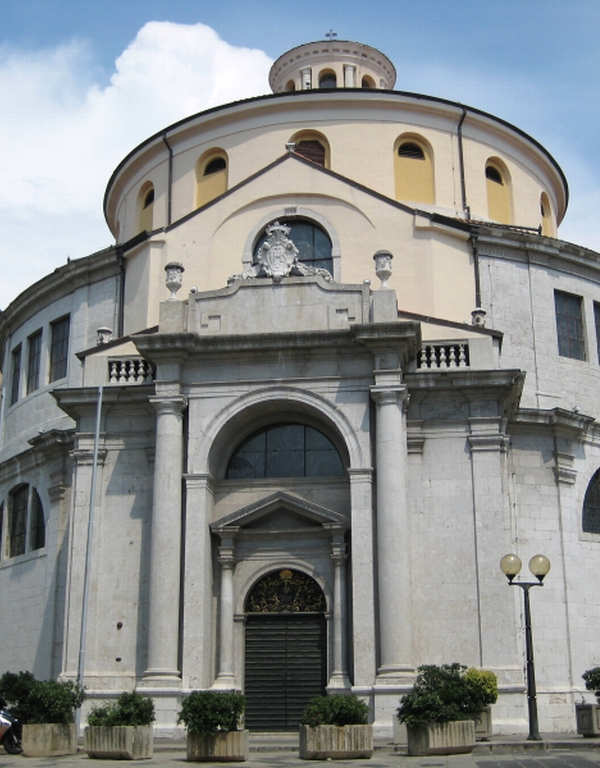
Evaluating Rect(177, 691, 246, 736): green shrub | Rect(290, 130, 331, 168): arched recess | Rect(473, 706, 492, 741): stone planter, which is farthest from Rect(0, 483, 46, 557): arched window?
Rect(473, 706, 492, 741): stone planter

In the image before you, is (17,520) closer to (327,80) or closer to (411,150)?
(411,150)

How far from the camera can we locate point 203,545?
1002 inches

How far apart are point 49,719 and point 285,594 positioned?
21.4 ft

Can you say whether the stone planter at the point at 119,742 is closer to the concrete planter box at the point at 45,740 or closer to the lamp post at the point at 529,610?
the concrete planter box at the point at 45,740

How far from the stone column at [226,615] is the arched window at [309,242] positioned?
29.1 feet

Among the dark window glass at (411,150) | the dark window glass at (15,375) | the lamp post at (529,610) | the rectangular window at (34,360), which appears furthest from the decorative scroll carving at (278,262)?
the dark window glass at (15,375)

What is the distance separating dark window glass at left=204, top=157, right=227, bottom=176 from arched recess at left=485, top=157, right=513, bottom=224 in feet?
28.9

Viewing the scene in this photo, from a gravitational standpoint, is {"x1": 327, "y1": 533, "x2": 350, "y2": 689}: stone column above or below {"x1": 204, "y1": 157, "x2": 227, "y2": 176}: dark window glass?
below

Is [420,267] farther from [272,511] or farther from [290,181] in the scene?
[272,511]

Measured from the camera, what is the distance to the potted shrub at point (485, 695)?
22812mm

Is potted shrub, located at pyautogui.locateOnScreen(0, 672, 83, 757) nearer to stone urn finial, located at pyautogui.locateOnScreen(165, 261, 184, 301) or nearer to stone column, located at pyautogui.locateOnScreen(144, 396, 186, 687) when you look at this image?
stone column, located at pyautogui.locateOnScreen(144, 396, 186, 687)

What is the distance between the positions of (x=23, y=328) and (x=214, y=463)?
1464 centimetres

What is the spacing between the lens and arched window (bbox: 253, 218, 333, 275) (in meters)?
31.2

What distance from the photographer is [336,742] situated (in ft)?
63.8
